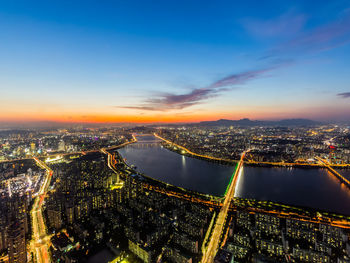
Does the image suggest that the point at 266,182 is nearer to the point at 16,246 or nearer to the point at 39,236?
the point at 39,236

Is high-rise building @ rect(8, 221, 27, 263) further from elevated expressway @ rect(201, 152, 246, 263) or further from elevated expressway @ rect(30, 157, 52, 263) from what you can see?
elevated expressway @ rect(201, 152, 246, 263)

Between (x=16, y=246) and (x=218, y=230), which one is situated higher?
(x=16, y=246)

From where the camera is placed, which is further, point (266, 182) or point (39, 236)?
point (266, 182)

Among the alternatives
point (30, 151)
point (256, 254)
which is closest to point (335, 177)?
point (256, 254)

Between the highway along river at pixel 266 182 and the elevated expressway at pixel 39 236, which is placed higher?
the highway along river at pixel 266 182

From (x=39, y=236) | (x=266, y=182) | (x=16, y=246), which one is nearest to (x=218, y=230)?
(x=16, y=246)

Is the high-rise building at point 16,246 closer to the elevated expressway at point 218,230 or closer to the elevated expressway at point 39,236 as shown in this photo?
the elevated expressway at point 39,236

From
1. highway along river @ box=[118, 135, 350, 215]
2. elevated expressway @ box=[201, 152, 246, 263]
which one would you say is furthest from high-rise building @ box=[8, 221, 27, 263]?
highway along river @ box=[118, 135, 350, 215]

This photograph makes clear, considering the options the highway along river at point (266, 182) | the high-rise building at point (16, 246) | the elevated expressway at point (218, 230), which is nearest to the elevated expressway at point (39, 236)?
the high-rise building at point (16, 246)
